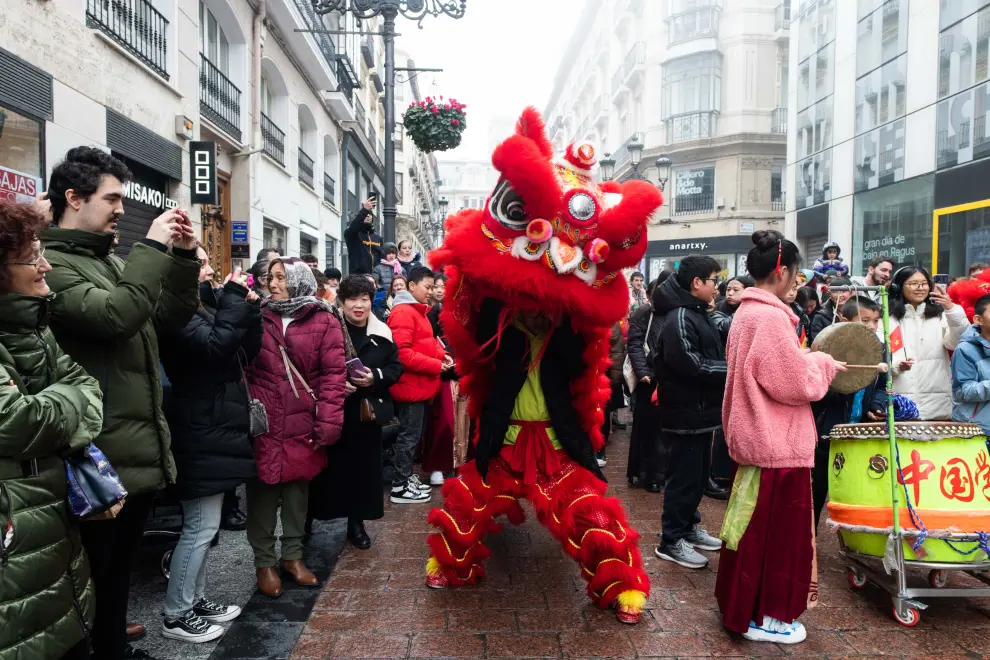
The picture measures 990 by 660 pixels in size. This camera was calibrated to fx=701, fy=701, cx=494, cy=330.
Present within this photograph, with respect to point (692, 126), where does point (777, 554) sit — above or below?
below

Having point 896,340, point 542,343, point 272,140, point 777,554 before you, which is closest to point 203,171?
point 272,140

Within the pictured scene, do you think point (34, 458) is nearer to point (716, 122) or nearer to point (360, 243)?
point (360, 243)

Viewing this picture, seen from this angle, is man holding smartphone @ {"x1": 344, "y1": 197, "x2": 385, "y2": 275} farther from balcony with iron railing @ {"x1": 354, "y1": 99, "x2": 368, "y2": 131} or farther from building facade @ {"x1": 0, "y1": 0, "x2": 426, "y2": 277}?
balcony with iron railing @ {"x1": 354, "y1": 99, "x2": 368, "y2": 131}

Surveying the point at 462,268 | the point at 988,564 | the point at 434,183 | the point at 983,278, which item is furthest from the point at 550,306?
the point at 434,183

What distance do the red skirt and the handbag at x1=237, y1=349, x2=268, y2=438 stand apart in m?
2.54

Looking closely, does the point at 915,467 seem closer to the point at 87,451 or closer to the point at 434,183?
the point at 87,451

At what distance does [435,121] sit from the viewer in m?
9.21

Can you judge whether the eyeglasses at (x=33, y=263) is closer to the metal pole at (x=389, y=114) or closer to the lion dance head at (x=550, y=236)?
the lion dance head at (x=550, y=236)

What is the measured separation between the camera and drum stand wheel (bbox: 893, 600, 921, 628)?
3633 millimetres

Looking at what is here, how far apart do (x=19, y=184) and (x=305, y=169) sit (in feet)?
38.6

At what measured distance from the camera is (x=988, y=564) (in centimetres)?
354

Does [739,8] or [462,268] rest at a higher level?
[739,8]

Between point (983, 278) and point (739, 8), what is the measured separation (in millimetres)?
27949

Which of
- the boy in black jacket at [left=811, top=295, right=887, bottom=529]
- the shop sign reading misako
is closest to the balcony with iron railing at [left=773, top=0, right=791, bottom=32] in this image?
the shop sign reading misako
